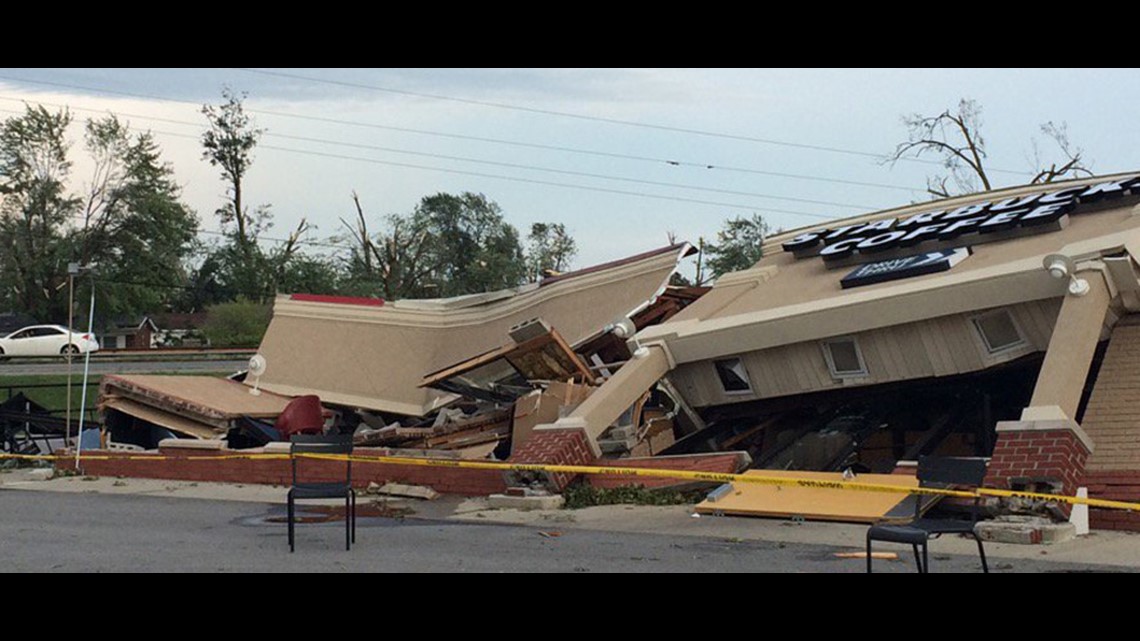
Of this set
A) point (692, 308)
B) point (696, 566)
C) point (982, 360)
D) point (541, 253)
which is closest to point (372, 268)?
point (541, 253)

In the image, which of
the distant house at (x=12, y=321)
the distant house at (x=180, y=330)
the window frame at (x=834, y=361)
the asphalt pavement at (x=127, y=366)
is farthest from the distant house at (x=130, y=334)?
the window frame at (x=834, y=361)

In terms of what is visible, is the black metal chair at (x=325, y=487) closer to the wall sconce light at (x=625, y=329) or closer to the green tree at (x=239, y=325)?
the wall sconce light at (x=625, y=329)

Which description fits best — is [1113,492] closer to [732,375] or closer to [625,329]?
[732,375]

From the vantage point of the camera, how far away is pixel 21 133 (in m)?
68.1

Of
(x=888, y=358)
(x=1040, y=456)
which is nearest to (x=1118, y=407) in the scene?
(x=1040, y=456)

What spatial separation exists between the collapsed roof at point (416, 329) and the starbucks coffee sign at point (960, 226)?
4243 mm

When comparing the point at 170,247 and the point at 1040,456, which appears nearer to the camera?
the point at 1040,456

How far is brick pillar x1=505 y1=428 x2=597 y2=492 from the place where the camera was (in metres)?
18.3

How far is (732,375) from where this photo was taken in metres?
21.6

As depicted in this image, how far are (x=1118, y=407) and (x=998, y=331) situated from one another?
294cm

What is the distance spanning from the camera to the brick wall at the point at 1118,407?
612 inches

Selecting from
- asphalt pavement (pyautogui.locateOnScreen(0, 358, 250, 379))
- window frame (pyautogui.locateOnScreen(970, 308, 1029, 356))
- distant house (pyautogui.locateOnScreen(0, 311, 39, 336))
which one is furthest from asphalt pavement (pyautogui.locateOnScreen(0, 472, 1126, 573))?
distant house (pyautogui.locateOnScreen(0, 311, 39, 336))

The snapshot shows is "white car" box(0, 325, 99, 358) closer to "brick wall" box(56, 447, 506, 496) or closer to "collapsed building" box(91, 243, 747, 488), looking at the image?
"collapsed building" box(91, 243, 747, 488)

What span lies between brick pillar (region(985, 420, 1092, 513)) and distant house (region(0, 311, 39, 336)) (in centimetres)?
6431
